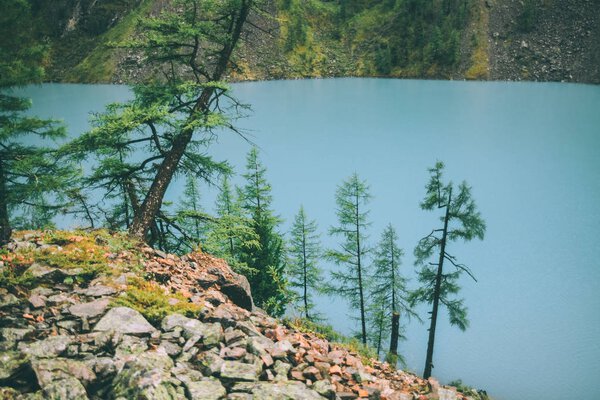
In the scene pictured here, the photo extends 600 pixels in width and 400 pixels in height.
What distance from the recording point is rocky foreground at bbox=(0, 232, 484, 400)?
574cm

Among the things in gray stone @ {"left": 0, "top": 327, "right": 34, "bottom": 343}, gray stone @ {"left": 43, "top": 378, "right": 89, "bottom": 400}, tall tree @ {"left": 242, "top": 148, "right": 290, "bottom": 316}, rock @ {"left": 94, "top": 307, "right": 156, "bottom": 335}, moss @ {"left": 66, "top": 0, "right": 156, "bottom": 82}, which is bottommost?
tall tree @ {"left": 242, "top": 148, "right": 290, "bottom": 316}

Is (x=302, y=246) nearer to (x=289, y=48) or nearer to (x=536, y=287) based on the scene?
(x=536, y=287)

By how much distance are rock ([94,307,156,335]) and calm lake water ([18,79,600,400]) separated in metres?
7.28

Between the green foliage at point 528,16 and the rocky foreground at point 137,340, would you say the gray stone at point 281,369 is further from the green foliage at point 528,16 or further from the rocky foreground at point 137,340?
the green foliage at point 528,16

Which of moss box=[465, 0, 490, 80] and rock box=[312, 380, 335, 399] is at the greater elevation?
moss box=[465, 0, 490, 80]

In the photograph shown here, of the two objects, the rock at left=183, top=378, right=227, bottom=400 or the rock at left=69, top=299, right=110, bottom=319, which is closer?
the rock at left=183, top=378, right=227, bottom=400

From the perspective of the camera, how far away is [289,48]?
14388cm

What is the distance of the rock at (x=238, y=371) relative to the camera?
21.2 feet

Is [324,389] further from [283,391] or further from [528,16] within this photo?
[528,16]

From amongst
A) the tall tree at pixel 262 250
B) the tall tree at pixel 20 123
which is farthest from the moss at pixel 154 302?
the tall tree at pixel 262 250

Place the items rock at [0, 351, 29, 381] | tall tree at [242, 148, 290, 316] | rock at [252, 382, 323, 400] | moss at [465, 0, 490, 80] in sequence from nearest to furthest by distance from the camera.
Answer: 1. rock at [0, 351, 29, 381]
2. rock at [252, 382, 323, 400]
3. tall tree at [242, 148, 290, 316]
4. moss at [465, 0, 490, 80]

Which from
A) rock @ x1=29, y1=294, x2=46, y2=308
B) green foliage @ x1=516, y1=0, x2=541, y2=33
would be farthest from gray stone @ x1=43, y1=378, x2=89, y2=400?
green foliage @ x1=516, y1=0, x2=541, y2=33

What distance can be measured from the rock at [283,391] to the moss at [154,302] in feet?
7.83

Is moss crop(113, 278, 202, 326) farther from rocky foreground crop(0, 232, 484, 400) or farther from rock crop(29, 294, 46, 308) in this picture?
rock crop(29, 294, 46, 308)
